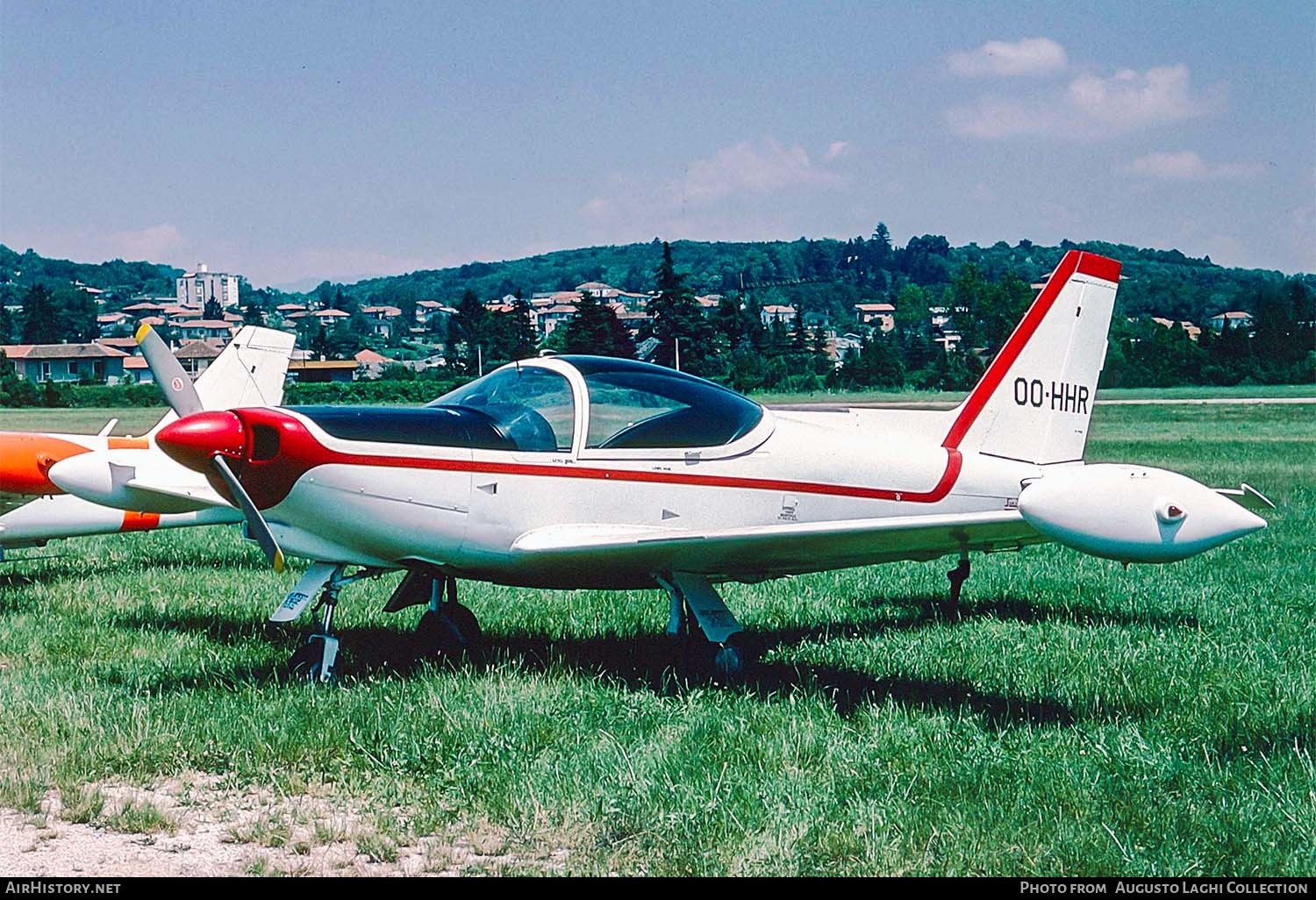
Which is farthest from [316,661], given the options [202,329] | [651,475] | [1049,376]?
[202,329]

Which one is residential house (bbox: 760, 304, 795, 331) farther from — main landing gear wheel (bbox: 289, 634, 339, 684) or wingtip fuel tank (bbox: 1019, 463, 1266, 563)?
wingtip fuel tank (bbox: 1019, 463, 1266, 563)

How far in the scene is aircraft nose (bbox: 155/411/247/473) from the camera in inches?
256

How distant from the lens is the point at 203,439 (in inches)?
256

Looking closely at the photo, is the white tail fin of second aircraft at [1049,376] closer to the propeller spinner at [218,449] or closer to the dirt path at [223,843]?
the propeller spinner at [218,449]

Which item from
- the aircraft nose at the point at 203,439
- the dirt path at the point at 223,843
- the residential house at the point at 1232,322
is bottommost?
the dirt path at the point at 223,843

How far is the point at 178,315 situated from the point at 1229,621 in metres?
123

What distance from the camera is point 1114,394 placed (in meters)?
81.5

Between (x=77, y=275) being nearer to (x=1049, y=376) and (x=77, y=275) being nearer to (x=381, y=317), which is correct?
(x=381, y=317)

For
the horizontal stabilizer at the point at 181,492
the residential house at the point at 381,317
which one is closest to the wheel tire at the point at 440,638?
the horizontal stabilizer at the point at 181,492

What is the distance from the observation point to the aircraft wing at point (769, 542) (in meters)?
6.73

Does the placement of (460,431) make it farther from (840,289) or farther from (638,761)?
(840,289)

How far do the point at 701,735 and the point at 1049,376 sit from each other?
4726 mm

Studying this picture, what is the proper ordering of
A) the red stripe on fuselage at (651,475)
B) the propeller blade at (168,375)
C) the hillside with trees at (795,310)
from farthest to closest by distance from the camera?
the hillside with trees at (795,310), the propeller blade at (168,375), the red stripe on fuselage at (651,475)
